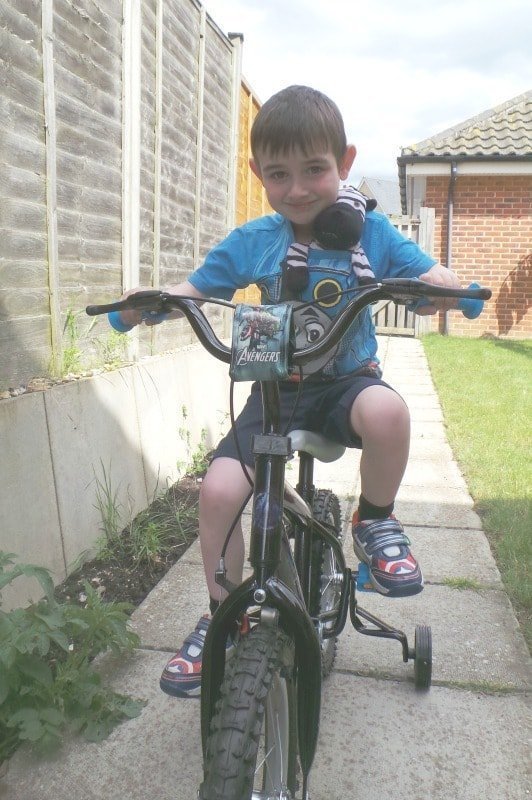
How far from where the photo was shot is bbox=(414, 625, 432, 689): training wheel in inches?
92.7

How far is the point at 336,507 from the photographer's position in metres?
2.43

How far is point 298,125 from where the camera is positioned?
1.78m

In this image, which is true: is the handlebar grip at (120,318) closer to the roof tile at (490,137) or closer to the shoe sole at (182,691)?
the shoe sole at (182,691)

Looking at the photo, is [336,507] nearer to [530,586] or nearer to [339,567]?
[339,567]

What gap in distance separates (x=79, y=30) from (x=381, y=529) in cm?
289

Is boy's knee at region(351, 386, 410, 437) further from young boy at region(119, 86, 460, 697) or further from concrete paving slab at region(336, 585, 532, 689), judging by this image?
concrete paving slab at region(336, 585, 532, 689)

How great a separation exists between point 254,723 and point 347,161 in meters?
1.48

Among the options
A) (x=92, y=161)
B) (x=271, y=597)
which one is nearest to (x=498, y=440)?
(x=92, y=161)

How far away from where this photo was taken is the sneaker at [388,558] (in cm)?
197

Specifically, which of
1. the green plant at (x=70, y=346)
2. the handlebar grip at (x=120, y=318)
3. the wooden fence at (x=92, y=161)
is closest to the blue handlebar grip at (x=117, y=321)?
the handlebar grip at (x=120, y=318)

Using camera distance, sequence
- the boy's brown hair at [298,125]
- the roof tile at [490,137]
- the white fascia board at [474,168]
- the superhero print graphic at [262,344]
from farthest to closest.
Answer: the roof tile at [490,137], the white fascia board at [474,168], the boy's brown hair at [298,125], the superhero print graphic at [262,344]

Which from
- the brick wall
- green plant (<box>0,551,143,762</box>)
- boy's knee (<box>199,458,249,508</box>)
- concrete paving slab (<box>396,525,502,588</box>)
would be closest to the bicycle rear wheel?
boy's knee (<box>199,458,249,508</box>)

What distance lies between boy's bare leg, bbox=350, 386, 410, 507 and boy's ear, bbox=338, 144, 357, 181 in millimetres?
607

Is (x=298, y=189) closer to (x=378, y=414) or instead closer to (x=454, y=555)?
(x=378, y=414)
